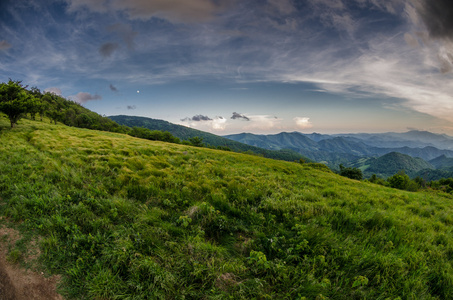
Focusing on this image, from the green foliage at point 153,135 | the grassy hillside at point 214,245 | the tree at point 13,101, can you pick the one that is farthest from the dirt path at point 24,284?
the green foliage at point 153,135

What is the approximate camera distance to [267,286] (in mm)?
3150

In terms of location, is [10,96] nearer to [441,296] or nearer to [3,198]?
[3,198]

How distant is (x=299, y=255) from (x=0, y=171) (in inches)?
481

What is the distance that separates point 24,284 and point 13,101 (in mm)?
30865

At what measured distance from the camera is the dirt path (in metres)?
3.10

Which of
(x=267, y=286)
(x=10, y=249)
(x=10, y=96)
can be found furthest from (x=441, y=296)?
(x=10, y=96)

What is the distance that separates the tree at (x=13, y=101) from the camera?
853 inches

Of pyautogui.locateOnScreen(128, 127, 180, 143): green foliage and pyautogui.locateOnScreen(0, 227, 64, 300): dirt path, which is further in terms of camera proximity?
pyautogui.locateOnScreen(128, 127, 180, 143): green foliage

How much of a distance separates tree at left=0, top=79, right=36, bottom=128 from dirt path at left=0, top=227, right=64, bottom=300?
2964 centimetres

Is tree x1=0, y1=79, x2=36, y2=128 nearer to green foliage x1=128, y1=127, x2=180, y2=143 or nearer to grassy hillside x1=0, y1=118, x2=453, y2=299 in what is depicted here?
grassy hillside x1=0, y1=118, x2=453, y2=299

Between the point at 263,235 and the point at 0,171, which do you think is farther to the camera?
the point at 0,171

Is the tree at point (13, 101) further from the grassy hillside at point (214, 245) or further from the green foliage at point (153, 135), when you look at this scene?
the green foliage at point (153, 135)

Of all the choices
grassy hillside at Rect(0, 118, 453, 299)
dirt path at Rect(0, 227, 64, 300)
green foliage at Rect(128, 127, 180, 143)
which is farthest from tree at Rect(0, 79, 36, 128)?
green foliage at Rect(128, 127, 180, 143)

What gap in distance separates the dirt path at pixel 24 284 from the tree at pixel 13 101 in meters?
29.6
